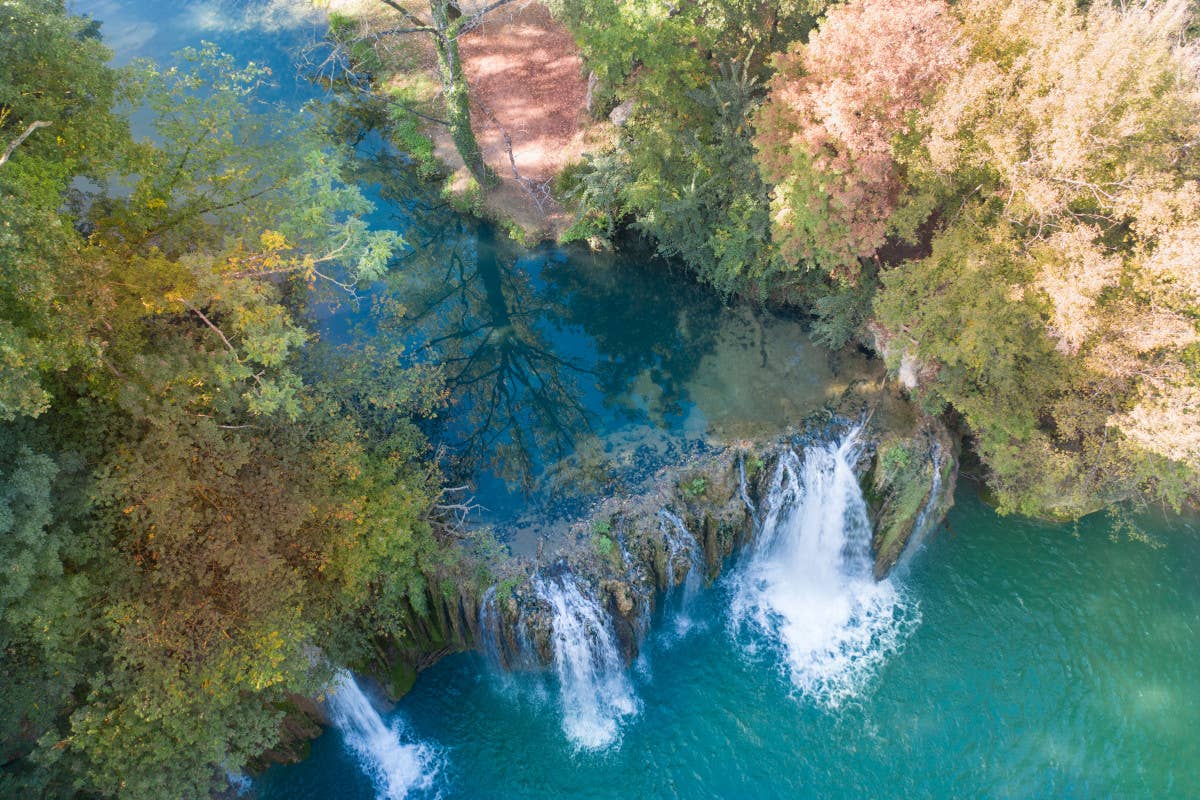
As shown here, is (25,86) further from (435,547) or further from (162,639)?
(435,547)

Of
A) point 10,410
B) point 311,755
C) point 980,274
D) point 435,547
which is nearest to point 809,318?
point 980,274

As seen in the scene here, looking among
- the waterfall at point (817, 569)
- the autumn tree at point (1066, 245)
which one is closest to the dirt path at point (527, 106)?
the waterfall at point (817, 569)

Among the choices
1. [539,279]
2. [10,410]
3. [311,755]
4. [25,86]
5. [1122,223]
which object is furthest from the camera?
[539,279]

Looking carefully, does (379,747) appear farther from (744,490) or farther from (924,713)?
(924,713)

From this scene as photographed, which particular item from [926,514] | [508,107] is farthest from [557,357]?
[508,107]

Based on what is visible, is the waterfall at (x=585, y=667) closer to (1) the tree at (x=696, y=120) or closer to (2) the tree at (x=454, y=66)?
(1) the tree at (x=696, y=120)

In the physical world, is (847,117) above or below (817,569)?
above
